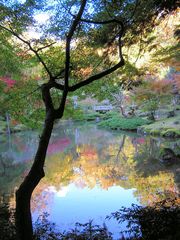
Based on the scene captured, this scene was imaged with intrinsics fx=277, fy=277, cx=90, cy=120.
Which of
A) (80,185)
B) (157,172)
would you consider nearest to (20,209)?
(80,185)

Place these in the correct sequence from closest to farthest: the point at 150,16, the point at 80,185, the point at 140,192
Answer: the point at 150,16 < the point at 140,192 < the point at 80,185

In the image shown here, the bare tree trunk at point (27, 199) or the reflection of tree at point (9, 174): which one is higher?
the reflection of tree at point (9, 174)

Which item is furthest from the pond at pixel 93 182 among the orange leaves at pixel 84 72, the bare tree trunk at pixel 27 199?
the orange leaves at pixel 84 72

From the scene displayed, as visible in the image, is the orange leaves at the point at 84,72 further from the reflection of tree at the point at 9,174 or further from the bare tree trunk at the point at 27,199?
the reflection of tree at the point at 9,174

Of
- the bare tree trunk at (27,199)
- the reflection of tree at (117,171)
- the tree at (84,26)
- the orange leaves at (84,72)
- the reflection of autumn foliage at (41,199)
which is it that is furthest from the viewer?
the reflection of tree at (117,171)

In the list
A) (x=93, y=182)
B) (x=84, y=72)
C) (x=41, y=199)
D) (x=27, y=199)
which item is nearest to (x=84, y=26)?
(x=84, y=72)

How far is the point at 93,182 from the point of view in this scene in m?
10.4

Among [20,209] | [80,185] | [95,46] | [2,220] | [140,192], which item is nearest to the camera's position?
[20,209]

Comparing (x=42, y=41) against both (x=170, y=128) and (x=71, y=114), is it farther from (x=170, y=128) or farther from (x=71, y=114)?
(x=170, y=128)

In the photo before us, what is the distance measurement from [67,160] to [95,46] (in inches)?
374

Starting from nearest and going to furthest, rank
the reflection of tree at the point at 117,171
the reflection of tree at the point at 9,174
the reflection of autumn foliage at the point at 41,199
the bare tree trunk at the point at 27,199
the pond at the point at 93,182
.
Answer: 1. the bare tree trunk at the point at 27,199
2. the pond at the point at 93,182
3. the reflection of autumn foliage at the point at 41,199
4. the reflection of tree at the point at 117,171
5. the reflection of tree at the point at 9,174

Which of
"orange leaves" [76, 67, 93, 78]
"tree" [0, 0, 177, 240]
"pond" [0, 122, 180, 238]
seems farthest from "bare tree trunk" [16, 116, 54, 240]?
"pond" [0, 122, 180, 238]

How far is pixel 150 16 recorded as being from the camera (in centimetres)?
581

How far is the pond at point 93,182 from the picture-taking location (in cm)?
785
